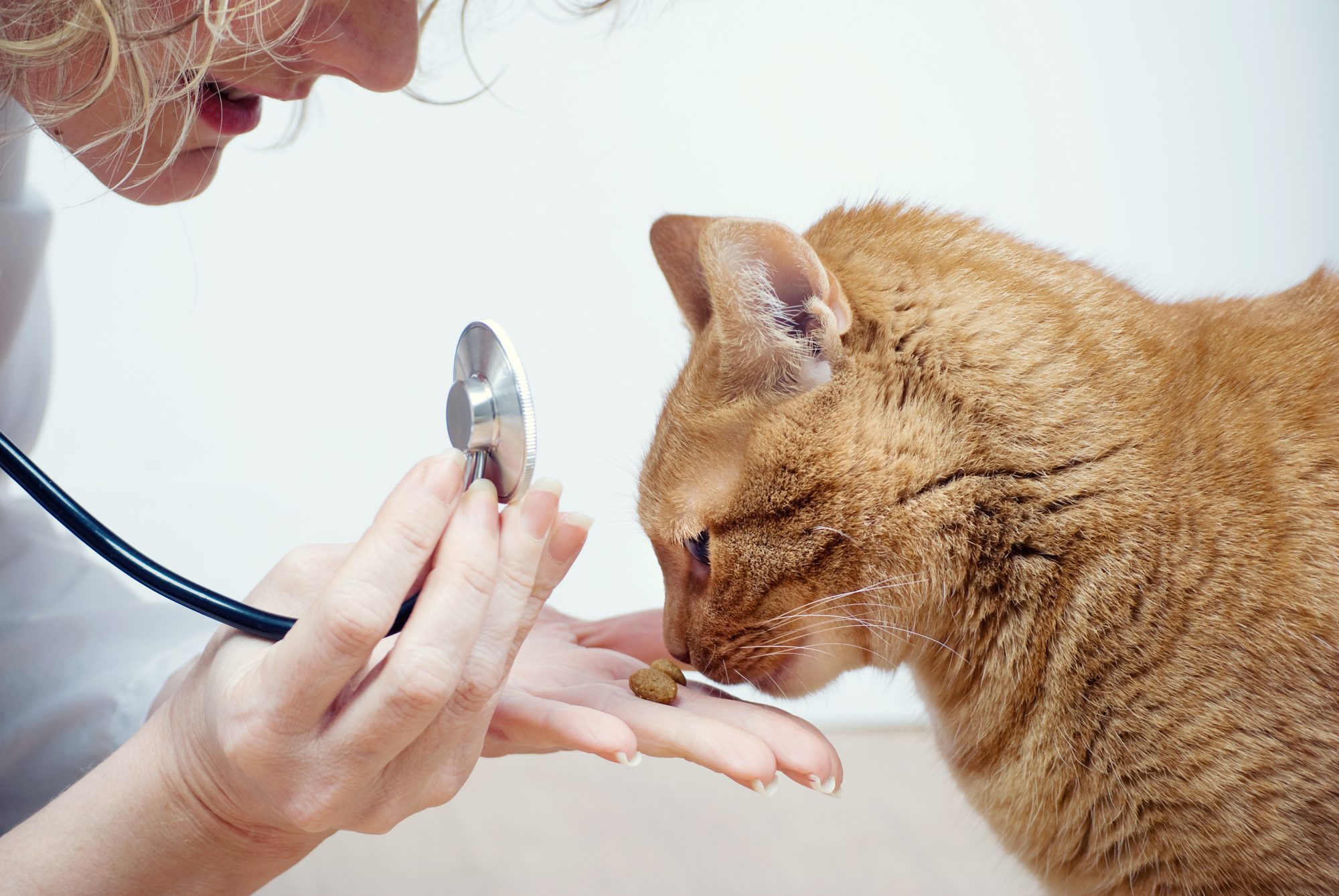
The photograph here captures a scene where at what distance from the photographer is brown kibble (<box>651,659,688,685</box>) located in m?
1.03

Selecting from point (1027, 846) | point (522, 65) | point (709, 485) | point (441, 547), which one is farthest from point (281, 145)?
point (1027, 846)

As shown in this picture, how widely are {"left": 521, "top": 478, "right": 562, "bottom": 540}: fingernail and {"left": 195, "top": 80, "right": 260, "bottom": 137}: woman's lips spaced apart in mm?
641

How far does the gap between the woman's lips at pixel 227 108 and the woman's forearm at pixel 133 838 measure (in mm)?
642

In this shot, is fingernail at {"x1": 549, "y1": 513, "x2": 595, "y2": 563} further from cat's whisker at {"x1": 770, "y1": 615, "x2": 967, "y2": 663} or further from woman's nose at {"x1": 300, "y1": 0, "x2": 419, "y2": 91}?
woman's nose at {"x1": 300, "y1": 0, "x2": 419, "y2": 91}

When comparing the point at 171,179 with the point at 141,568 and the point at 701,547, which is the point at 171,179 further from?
the point at 701,547

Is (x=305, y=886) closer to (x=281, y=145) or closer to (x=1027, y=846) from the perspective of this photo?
(x=1027, y=846)

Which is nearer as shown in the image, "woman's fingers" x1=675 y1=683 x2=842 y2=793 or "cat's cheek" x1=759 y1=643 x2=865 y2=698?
"woman's fingers" x1=675 y1=683 x2=842 y2=793

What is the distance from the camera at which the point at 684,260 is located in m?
1.22

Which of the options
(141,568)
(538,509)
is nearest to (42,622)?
(141,568)

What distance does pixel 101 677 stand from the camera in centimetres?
130

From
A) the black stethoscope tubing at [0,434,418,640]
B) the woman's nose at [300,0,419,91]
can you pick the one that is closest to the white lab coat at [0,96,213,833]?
the woman's nose at [300,0,419,91]

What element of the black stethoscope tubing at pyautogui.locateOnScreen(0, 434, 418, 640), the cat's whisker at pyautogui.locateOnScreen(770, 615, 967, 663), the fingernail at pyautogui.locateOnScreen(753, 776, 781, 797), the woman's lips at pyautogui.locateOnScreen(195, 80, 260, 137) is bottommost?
the fingernail at pyautogui.locateOnScreen(753, 776, 781, 797)

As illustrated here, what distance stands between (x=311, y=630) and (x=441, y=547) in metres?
0.10

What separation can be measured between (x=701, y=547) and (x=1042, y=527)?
347 mm
